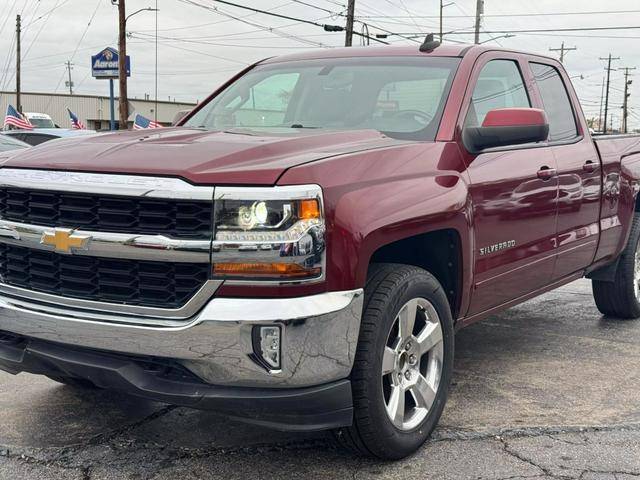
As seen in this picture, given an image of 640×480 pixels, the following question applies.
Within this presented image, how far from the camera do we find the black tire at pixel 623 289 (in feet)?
18.7

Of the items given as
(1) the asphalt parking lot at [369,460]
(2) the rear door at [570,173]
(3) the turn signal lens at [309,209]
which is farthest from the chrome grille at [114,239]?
(2) the rear door at [570,173]

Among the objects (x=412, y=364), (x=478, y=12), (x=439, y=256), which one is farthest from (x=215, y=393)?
(x=478, y=12)

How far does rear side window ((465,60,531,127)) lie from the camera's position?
4.03 m

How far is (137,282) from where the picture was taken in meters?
2.79

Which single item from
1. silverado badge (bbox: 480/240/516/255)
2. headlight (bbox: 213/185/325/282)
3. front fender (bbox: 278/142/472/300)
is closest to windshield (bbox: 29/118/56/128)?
silverado badge (bbox: 480/240/516/255)

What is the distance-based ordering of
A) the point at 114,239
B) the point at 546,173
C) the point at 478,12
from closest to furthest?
1. the point at 114,239
2. the point at 546,173
3. the point at 478,12

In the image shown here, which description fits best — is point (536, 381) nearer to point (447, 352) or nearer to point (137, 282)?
point (447, 352)

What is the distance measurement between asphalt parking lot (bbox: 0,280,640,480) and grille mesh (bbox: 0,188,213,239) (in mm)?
1071

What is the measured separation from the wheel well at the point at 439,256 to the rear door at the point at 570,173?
1.13 m

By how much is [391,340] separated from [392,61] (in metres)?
1.80

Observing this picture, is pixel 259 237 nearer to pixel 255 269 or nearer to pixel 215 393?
pixel 255 269

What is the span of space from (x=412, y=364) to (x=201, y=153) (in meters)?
1.30

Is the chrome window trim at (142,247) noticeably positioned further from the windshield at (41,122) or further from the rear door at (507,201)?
the windshield at (41,122)

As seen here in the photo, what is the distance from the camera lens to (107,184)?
9.14ft
